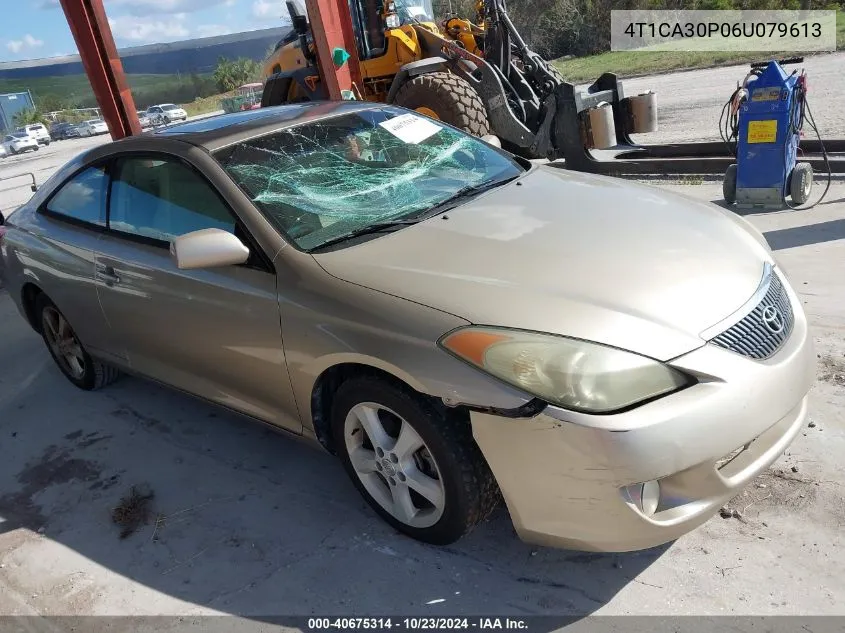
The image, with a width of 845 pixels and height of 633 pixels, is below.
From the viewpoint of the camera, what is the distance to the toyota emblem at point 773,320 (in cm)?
232

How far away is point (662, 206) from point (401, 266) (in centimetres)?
123

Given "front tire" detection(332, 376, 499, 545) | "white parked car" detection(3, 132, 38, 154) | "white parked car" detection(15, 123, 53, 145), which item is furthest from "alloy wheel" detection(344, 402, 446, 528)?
"white parked car" detection(15, 123, 53, 145)

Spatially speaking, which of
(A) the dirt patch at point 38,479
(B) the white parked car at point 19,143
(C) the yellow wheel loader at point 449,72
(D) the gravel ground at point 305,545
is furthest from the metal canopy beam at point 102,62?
(B) the white parked car at point 19,143

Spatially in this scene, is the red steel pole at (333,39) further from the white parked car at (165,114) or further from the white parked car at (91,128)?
the white parked car at (91,128)

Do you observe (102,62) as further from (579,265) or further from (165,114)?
(165,114)

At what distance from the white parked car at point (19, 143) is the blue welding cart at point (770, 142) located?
37.1m

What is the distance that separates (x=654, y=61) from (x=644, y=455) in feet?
75.3

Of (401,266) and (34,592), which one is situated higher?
(401,266)

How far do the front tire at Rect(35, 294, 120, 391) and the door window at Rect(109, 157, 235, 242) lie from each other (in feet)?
3.44

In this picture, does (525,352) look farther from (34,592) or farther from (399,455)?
(34,592)

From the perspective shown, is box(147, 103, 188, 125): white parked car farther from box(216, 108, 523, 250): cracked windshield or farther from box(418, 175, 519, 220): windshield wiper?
box(418, 175, 519, 220): windshield wiper

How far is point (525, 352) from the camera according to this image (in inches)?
82.6

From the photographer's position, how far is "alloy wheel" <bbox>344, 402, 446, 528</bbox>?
2445 mm

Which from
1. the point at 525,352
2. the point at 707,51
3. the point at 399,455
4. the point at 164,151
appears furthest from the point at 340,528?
the point at 707,51
